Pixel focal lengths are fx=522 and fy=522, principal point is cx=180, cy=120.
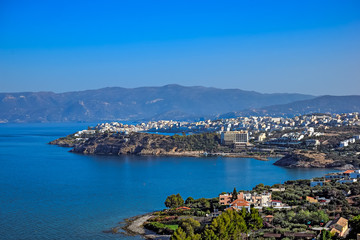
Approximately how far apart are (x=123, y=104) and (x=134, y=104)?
4459 millimetres

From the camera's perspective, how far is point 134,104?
7106 inches

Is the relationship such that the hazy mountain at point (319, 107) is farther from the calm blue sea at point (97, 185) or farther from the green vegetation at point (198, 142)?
the calm blue sea at point (97, 185)

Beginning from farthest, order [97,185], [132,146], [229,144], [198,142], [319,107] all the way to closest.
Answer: [319,107]
[229,144]
[198,142]
[132,146]
[97,185]

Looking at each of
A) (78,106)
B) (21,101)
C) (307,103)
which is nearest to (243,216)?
(307,103)

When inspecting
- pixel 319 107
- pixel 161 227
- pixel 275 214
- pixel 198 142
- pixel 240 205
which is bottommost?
pixel 161 227

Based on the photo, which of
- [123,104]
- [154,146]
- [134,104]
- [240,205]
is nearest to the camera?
[240,205]

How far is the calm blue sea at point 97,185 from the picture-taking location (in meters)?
15.1

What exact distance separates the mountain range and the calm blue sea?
97.1m

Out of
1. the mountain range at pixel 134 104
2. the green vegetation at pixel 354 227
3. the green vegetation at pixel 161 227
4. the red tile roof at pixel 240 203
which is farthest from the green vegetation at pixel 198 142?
the mountain range at pixel 134 104

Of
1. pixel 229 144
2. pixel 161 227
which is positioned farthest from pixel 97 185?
pixel 229 144

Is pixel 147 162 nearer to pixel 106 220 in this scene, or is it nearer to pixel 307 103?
pixel 106 220

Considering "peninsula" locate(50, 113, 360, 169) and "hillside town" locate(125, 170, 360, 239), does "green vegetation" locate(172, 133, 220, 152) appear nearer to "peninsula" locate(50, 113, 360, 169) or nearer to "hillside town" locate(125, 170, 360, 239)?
"peninsula" locate(50, 113, 360, 169)

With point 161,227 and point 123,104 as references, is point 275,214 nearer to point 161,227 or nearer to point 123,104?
point 161,227

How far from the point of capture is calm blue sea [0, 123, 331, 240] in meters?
15.1
